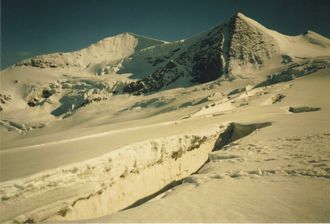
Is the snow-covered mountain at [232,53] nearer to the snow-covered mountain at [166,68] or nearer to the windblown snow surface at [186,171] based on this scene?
the snow-covered mountain at [166,68]

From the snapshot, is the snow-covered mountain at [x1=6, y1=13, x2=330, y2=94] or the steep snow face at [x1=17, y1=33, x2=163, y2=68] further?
the steep snow face at [x1=17, y1=33, x2=163, y2=68]

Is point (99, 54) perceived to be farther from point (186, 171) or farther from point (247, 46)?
point (186, 171)

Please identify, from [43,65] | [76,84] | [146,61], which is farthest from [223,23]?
[43,65]

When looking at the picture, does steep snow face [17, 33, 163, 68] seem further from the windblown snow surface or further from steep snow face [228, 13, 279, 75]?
the windblown snow surface

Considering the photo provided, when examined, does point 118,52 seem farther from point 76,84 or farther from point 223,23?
point 223,23

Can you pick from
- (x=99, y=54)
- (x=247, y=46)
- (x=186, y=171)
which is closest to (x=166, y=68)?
(x=247, y=46)

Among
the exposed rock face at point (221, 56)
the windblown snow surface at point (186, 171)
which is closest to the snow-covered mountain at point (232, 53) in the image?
the exposed rock face at point (221, 56)

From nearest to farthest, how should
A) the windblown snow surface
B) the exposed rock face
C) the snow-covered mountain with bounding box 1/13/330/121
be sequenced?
the windblown snow surface < the exposed rock face < the snow-covered mountain with bounding box 1/13/330/121

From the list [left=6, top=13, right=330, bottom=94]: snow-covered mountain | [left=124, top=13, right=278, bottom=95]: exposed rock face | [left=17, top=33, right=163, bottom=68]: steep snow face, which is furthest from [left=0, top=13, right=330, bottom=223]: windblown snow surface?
[left=17, top=33, right=163, bottom=68]: steep snow face
